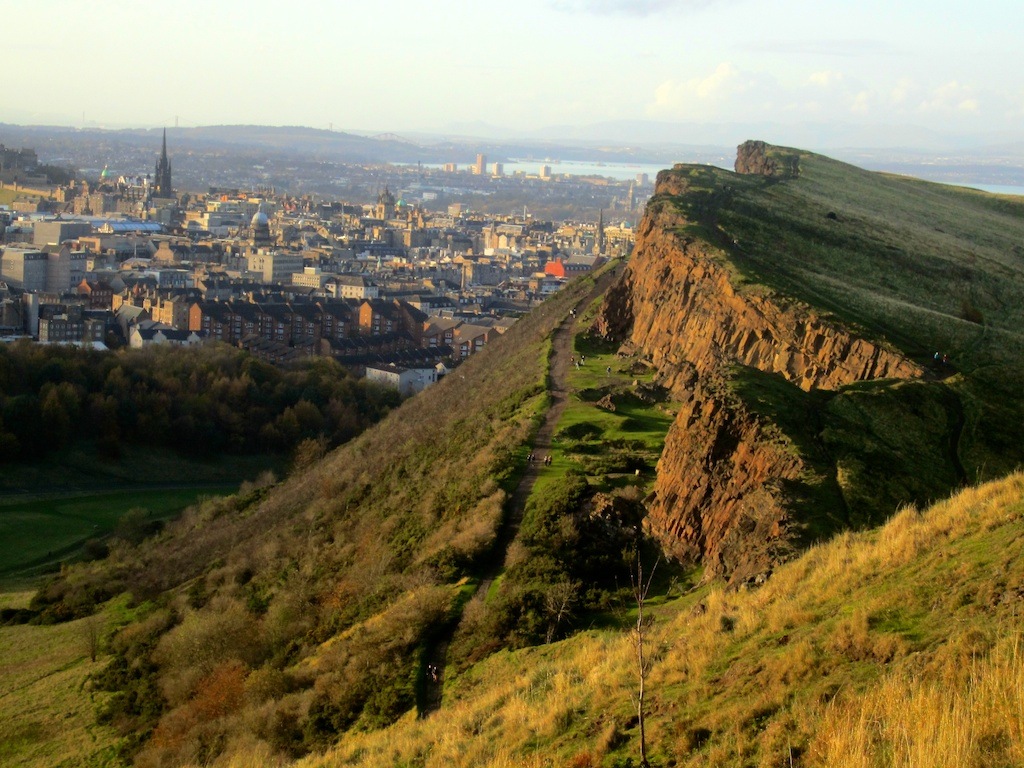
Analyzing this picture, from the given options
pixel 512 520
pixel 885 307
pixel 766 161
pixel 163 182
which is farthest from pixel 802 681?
pixel 163 182

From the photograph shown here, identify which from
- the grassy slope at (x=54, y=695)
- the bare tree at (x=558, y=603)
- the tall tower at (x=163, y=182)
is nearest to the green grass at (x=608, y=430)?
the bare tree at (x=558, y=603)

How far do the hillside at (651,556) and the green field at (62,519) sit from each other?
10.4 feet

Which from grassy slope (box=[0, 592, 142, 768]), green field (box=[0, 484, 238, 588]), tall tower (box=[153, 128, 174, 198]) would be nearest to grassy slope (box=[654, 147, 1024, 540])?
grassy slope (box=[0, 592, 142, 768])

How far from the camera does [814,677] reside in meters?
7.36

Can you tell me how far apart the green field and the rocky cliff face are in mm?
12720

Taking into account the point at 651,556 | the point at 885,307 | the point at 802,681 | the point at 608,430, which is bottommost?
the point at 651,556

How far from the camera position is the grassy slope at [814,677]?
629 centimetres

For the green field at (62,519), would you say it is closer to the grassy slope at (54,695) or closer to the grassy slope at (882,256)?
the grassy slope at (54,695)

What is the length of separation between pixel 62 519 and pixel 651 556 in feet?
75.5

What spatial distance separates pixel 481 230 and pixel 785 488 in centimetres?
13787

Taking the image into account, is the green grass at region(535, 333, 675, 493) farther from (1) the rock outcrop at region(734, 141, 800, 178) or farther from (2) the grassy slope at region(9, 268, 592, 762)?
(1) the rock outcrop at region(734, 141, 800, 178)

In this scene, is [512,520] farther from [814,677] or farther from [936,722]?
[936,722]

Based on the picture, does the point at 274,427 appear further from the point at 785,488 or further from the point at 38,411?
the point at 785,488

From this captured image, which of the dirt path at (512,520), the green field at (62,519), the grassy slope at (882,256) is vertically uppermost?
the grassy slope at (882,256)
